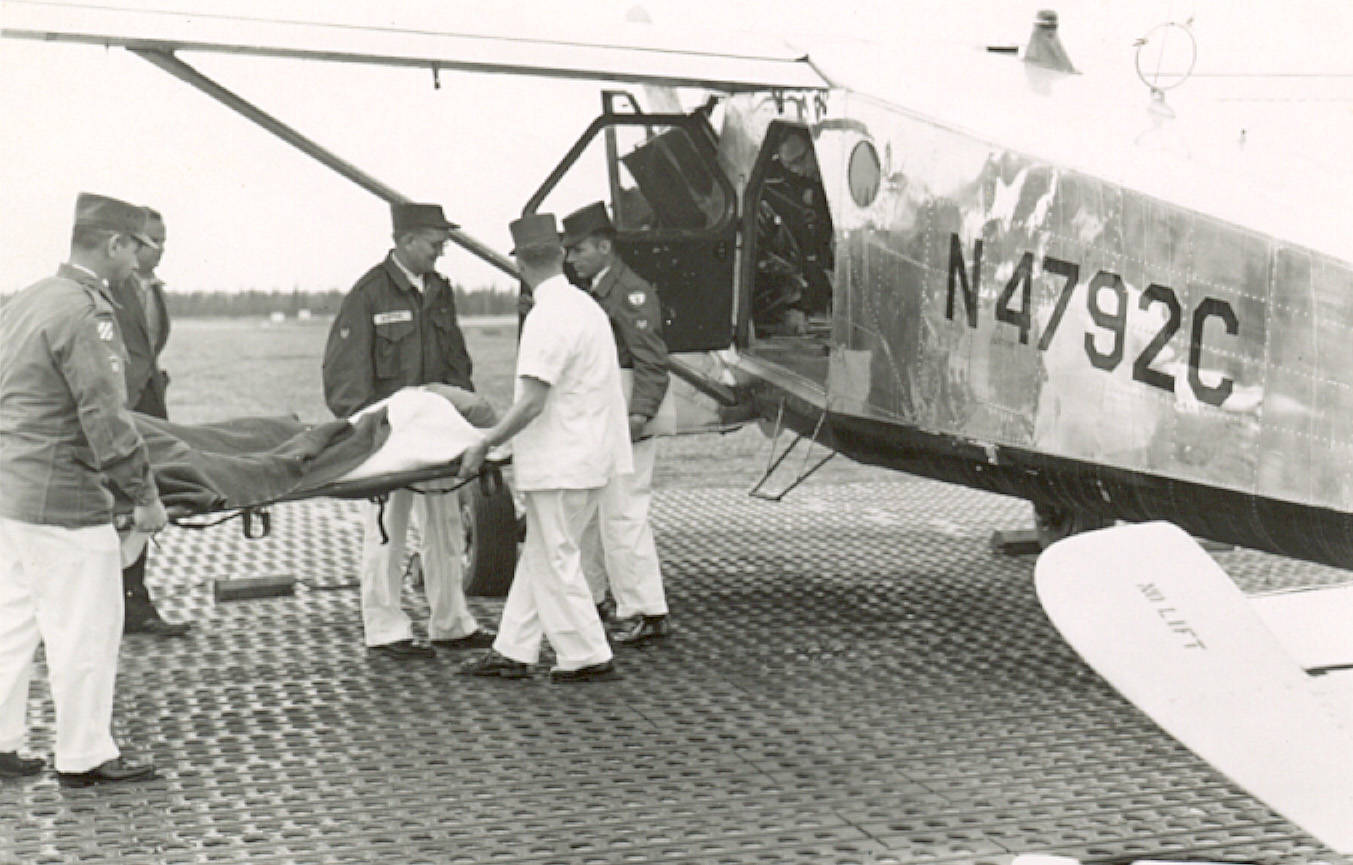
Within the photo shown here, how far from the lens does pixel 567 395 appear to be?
7012 mm

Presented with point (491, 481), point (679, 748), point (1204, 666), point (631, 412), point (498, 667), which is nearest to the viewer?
point (1204, 666)

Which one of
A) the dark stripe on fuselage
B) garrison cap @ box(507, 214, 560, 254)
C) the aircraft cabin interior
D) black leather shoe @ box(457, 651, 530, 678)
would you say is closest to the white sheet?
garrison cap @ box(507, 214, 560, 254)

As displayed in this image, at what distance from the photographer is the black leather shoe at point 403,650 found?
7.41 metres

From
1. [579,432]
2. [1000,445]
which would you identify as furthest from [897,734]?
[579,432]

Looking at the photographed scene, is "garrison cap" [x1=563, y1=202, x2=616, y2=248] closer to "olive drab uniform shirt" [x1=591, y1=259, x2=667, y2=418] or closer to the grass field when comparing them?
"olive drab uniform shirt" [x1=591, y1=259, x2=667, y2=418]

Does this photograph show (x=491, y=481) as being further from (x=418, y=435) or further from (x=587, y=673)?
(x=587, y=673)

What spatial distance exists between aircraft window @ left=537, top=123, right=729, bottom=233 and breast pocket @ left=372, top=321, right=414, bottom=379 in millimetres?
1577

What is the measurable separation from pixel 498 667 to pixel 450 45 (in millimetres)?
2784

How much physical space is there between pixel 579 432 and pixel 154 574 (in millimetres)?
3141

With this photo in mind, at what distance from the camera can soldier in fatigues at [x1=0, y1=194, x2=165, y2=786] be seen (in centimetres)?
559

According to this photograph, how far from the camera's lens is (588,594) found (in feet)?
23.1

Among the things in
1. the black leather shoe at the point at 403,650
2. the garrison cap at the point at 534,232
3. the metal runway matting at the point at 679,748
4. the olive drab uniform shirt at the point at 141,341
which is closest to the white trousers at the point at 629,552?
the metal runway matting at the point at 679,748

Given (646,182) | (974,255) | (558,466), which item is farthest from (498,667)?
(646,182)

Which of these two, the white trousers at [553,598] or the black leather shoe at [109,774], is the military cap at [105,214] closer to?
the black leather shoe at [109,774]
